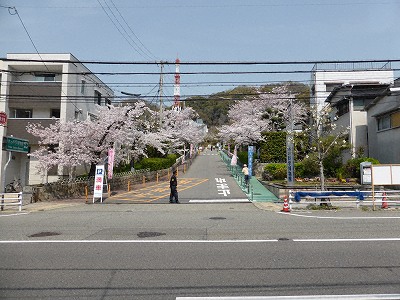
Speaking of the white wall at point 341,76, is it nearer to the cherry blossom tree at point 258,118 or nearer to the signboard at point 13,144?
the cherry blossom tree at point 258,118

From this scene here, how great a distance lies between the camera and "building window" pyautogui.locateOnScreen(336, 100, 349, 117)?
30081 mm

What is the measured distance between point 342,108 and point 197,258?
1124 inches

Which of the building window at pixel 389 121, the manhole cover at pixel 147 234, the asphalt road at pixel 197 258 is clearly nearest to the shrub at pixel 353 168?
the building window at pixel 389 121

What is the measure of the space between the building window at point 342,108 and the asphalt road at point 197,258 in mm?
20390

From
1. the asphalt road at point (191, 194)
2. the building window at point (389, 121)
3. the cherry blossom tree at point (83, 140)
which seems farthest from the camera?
the building window at point (389, 121)

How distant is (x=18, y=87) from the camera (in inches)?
1104

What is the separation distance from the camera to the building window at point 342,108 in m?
30.1

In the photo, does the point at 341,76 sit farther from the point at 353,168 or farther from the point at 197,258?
the point at 197,258

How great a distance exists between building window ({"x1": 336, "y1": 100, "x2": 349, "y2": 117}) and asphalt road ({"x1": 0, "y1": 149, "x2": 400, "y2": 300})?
20.4 m

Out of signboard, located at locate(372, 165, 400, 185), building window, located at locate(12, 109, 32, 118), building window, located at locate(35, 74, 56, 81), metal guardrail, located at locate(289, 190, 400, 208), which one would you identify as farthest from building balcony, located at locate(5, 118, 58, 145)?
signboard, located at locate(372, 165, 400, 185)

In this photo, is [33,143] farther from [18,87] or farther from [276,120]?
[276,120]

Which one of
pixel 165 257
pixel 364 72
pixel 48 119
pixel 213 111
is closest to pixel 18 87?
pixel 48 119

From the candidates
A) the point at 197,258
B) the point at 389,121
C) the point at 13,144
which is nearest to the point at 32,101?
the point at 13,144

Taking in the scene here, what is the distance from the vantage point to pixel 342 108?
31.3 metres
